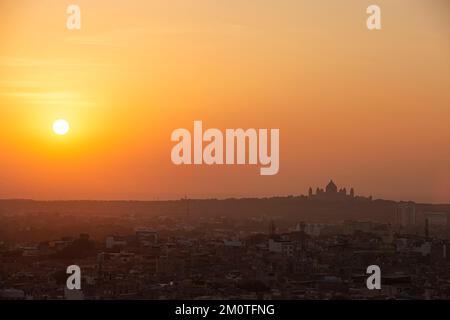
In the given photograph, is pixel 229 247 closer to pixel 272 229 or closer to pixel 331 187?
pixel 272 229

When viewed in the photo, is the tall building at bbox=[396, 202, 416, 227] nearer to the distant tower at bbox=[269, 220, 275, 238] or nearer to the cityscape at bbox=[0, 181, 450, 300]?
the cityscape at bbox=[0, 181, 450, 300]

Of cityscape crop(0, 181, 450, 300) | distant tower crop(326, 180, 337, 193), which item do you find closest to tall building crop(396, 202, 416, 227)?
cityscape crop(0, 181, 450, 300)

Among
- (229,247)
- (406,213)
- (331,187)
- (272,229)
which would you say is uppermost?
(331,187)

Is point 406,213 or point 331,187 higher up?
point 331,187

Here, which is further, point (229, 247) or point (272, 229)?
point (272, 229)

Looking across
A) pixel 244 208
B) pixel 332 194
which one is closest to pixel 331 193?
pixel 332 194
